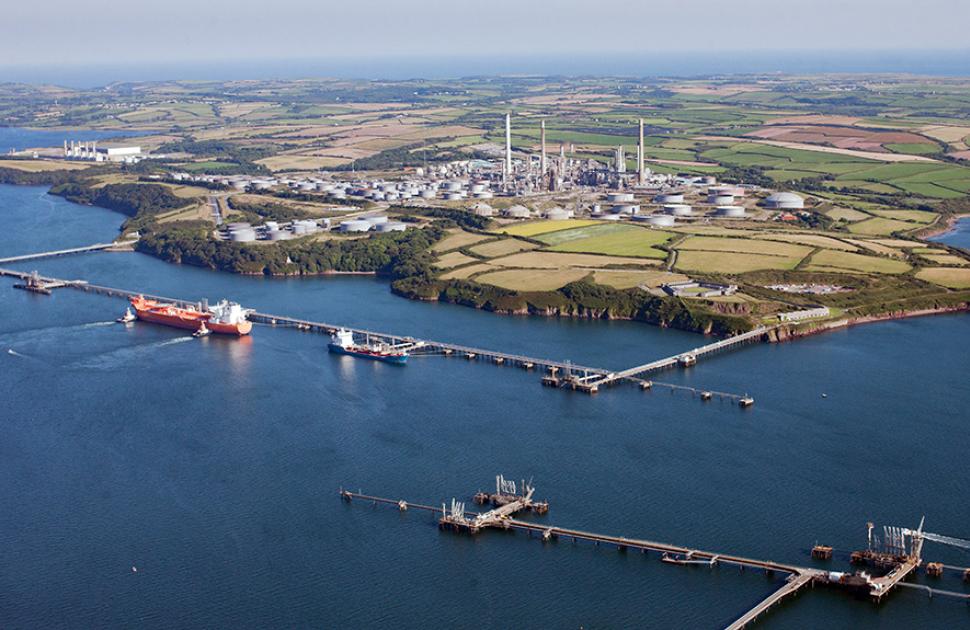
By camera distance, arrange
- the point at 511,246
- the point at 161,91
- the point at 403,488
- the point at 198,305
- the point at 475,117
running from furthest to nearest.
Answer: the point at 161,91 → the point at 475,117 → the point at 511,246 → the point at 198,305 → the point at 403,488

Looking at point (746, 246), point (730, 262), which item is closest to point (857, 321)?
point (730, 262)

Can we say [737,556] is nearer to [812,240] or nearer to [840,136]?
[812,240]

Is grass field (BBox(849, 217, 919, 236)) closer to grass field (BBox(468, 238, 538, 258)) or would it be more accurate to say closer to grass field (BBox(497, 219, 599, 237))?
grass field (BBox(497, 219, 599, 237))

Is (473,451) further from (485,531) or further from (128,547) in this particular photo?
(128,547)

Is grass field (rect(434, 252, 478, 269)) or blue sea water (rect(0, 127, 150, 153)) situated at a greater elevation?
blue sea water (rect(0, 127, 150, 153))

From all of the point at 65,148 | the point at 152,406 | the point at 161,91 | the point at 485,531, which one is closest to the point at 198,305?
the point at 152,406

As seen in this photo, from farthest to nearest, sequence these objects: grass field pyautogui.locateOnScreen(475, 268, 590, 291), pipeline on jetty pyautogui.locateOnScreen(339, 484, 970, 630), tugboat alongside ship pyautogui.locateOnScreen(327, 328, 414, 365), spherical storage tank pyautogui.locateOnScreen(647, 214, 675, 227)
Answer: spherical storage tank pyautogui.locateOnScreen(647, 214, 675, 227)
grass field pyautogui.locateOnScreen(475, 268, 590, 291)
tugboat alongside ship pyautogui.locateOnScreen(327, 328, 414, 365)
pipeline on jetty pyautogui.locateOnScreen(339, 484, 970, 630)

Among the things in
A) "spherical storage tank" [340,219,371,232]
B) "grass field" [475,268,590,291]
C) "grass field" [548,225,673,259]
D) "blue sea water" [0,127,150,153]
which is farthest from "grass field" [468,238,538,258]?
"blue sea water" [0,127,150,153]
